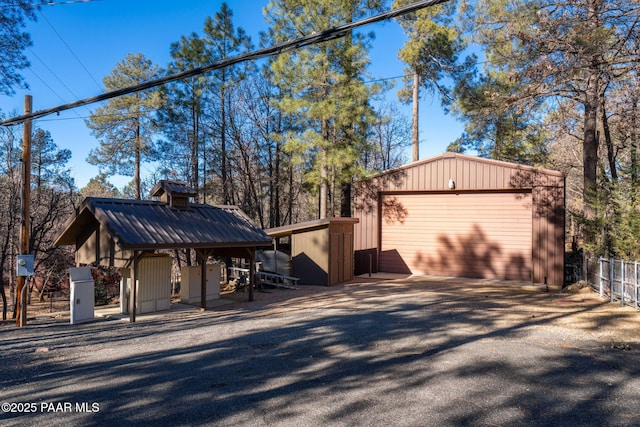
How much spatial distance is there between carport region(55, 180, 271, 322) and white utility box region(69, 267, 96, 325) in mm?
613

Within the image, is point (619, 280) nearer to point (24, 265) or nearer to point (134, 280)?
point (134, 280)

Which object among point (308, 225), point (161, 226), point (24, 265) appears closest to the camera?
point (24, 265)

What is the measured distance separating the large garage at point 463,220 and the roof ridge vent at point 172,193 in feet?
24.7

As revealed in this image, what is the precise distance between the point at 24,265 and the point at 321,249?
8168mm

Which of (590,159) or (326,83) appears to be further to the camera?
(326,83)

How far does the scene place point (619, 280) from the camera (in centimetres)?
984

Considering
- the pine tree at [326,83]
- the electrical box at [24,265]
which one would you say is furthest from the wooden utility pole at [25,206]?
the pine tree at [326,83]

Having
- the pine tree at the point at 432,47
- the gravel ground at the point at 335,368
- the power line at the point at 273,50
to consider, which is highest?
the pine tree at the point at 432,47

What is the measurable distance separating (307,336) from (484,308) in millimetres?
4519

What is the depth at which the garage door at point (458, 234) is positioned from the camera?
563 inches

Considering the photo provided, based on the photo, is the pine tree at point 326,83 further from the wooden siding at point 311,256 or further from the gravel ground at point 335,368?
the gravel ground at point 335,368

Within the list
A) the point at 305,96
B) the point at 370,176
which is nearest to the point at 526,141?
the point at 370,176

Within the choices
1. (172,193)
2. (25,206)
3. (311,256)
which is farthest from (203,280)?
(311,256)

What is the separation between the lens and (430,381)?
16.2ft
